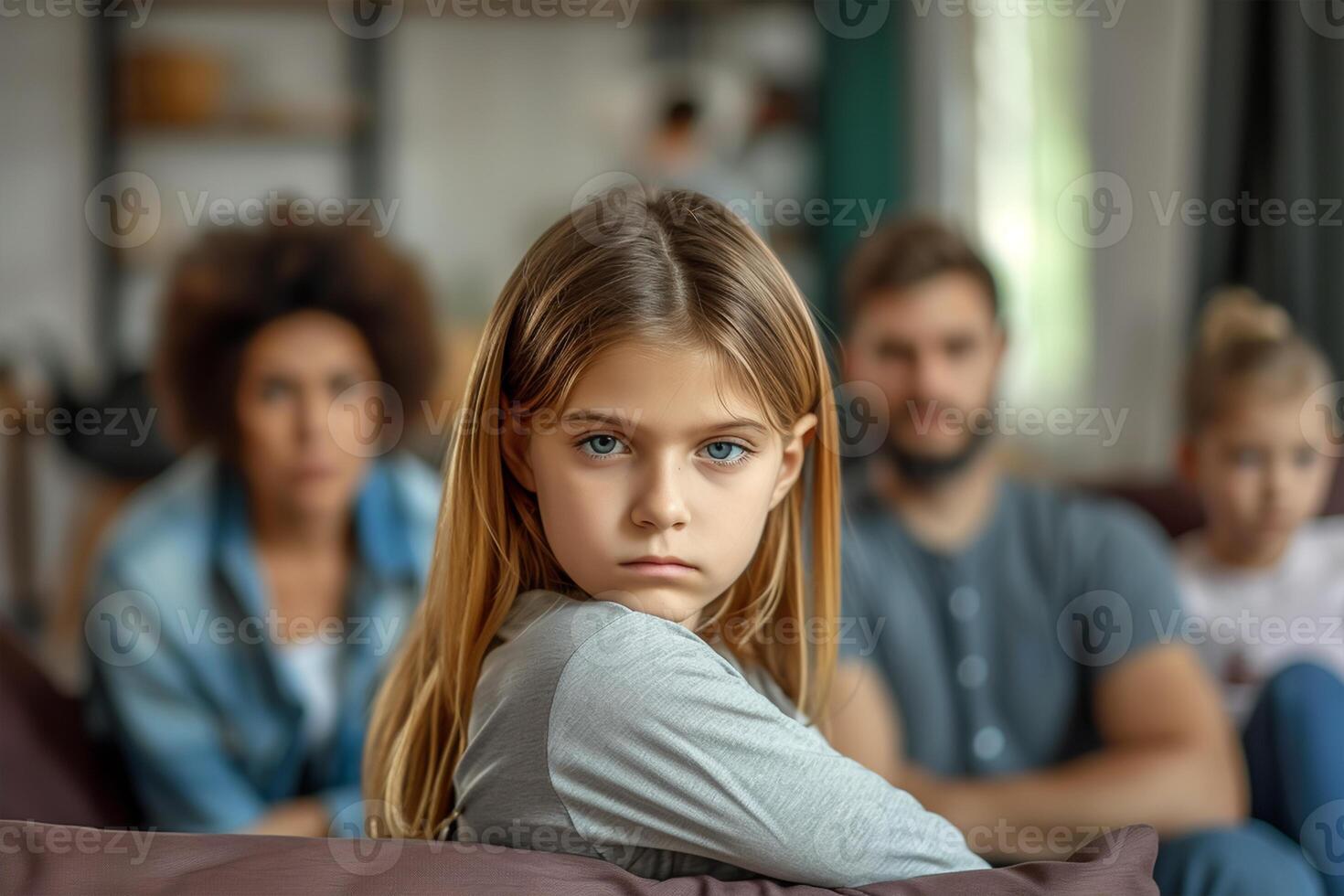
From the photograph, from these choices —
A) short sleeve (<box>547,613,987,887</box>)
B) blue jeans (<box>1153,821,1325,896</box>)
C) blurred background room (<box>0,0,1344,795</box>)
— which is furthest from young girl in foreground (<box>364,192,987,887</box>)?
blurred background room (<box>0,0,1344,795</box>)

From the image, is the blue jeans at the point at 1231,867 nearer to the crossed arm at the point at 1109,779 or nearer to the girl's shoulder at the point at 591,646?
the crossed arm at the point at 1109,779

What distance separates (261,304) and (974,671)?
1.10 m

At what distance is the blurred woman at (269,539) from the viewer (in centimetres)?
152

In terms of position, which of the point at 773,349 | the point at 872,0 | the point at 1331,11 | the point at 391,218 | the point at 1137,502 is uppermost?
the point at 872,0

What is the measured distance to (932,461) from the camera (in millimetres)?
1817

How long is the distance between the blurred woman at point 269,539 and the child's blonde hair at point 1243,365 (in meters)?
1.12

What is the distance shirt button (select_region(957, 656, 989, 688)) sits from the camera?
1737 mm

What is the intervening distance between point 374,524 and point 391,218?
3172 mm

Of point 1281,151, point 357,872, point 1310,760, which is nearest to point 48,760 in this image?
point 357,872

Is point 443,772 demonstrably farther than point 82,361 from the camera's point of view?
No

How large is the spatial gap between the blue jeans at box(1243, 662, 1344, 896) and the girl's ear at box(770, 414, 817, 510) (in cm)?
82

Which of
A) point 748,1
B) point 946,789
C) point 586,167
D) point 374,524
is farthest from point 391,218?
point 946,789

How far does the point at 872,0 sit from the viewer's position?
4.39 m

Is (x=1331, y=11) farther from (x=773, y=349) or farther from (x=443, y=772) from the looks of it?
(x=443, y=772)
